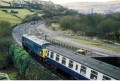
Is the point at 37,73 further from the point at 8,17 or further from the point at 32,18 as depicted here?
the point at 32,18

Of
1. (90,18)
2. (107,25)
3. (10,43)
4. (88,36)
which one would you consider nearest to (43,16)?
(90,18)

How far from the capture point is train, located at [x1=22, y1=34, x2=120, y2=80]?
22547 millimetres

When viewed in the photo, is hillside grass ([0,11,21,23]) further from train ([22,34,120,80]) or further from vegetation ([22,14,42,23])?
train ([22,34,120,80])

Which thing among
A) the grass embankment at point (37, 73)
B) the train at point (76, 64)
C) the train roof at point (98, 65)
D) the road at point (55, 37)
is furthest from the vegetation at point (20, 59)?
the road at point (55, 37)

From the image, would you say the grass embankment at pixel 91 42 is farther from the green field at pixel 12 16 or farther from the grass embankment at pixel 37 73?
the grass embankment at pixel 37 73

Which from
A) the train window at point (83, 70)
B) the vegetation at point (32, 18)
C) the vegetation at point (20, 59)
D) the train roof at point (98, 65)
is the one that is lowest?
the vegetation at point (32, 18)

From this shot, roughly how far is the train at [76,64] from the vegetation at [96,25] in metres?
37.3

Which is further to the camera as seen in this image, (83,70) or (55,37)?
Answer: (55,37)

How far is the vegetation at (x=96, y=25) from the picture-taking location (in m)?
75.3

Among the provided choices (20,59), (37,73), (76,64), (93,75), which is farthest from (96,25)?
(93,75)

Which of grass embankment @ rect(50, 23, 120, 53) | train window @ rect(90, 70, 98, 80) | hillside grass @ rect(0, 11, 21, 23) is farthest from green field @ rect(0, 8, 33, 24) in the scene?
train window @ rect(90, 70, 98, 80)

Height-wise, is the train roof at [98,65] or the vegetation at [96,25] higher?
the train roof at [98,65]

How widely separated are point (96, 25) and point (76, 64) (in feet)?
194

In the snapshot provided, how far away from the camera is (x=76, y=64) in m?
26.8
